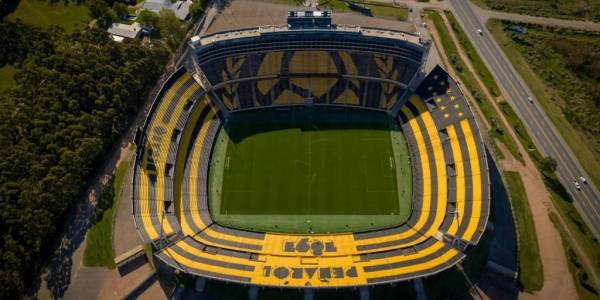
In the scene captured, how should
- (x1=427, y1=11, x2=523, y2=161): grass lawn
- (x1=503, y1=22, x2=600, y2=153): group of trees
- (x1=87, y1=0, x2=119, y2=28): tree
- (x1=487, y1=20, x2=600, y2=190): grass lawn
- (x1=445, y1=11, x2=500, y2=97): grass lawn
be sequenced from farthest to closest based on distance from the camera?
(x1=87, y1=0, x2=119, y2=28): tree, (x1=445, y1=11, x2=500, y2=97): grass lawn, (x1=503, y1=22, x2=600, y2=153): group of trees, (x1=427, y1=11, x2=523, y2=161): grass lawn, (x1=487, y1=20, x2=600, y2=190): grass lawn

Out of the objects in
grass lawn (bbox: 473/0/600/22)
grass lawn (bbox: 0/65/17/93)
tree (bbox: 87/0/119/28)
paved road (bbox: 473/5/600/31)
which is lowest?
grass lawn (bbox: 0/65/17/93)

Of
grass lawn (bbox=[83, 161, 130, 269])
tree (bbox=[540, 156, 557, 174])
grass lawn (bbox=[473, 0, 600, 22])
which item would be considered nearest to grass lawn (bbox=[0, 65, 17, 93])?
grass lawn (bbox=[83, 161, 130, 269])

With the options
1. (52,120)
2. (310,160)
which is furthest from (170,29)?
(310,160)

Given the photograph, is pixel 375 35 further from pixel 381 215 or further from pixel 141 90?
pixel 141 90

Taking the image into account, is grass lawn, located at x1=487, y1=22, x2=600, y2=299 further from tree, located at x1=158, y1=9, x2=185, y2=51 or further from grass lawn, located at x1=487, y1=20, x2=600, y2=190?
tree, located at x1=158, y1=9, x2=185, y2=51

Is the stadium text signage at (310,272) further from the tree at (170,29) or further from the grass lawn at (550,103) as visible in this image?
the tree at (170,29)

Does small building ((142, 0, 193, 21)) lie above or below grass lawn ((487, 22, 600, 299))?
above

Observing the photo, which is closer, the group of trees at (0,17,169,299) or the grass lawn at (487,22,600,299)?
the group of trees at (0,17,169,299)

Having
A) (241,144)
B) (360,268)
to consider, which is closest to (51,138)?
(241,144)

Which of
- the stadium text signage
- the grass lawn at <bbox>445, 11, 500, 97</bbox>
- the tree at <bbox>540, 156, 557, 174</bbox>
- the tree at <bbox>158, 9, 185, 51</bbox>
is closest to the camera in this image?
the stadium text signage
